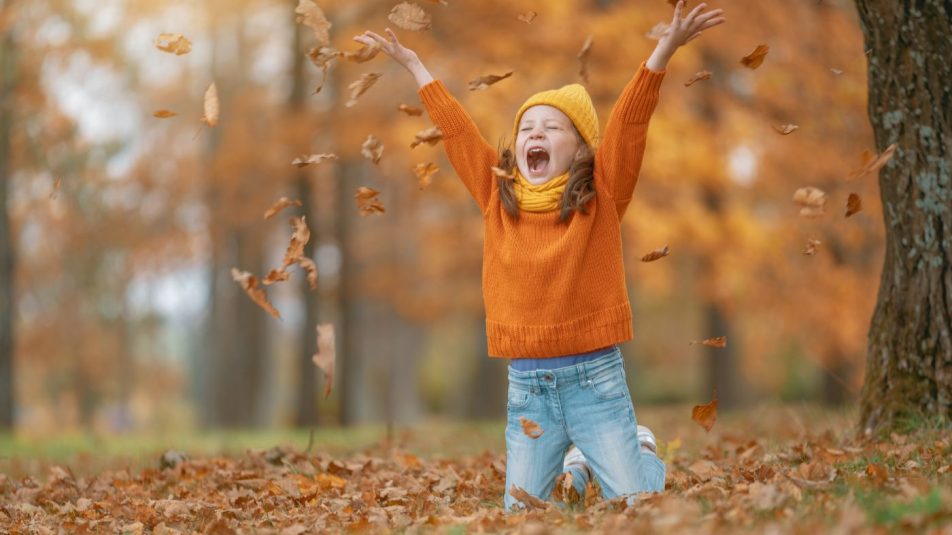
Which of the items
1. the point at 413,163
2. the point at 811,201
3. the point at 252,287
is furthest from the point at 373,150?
the point at 413,163

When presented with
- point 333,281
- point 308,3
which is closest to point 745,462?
point 308,3

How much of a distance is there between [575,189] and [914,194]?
2.10m

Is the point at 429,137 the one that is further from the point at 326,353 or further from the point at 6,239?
the point at 6,239

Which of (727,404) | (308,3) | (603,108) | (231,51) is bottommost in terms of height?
(727,404)

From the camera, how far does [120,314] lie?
27.9 m

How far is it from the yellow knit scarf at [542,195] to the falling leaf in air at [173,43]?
1.92 metres

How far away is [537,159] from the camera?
432 cm

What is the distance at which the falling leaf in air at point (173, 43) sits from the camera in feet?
16.5

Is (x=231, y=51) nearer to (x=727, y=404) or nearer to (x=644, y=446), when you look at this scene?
(x=727, y=404)

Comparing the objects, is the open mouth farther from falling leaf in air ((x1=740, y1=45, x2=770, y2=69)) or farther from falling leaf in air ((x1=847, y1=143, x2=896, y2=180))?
falling leaf in air ((x1=847, y1=143, x2=896, y2=180))

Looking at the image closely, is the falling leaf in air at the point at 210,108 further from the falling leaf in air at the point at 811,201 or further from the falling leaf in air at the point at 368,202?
the falling leaf in air at the point at 811,201

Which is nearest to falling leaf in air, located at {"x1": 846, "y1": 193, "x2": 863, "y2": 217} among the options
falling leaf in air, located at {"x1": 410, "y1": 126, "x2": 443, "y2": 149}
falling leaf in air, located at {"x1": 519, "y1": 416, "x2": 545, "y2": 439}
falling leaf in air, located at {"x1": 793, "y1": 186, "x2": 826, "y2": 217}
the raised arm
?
falling leaf in air, located at {"x1": 793, "y1": 186, "x2": 826, "y2": 217}

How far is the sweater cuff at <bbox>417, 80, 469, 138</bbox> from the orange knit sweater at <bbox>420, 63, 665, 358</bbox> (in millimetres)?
473

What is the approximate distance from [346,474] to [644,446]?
70.2 inches
